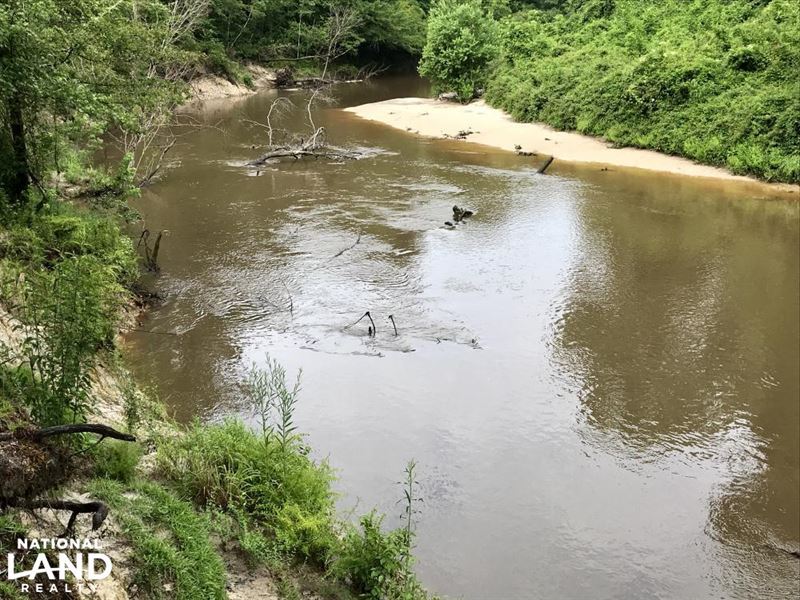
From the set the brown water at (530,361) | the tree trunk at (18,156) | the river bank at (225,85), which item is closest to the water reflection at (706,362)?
the brown water at (530,361)

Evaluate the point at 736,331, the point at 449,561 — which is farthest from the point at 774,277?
the point at 449,561

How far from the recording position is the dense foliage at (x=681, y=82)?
75.4 feet

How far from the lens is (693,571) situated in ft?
22.9

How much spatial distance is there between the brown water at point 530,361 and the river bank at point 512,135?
11.2 ft

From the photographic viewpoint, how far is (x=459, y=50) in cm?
3822

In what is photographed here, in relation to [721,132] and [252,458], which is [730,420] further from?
[721,132]

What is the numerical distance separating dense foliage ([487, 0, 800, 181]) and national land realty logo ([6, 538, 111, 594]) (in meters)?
23.1

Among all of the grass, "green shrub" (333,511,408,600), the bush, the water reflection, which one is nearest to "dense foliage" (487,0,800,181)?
the bush

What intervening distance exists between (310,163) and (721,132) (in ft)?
47.7

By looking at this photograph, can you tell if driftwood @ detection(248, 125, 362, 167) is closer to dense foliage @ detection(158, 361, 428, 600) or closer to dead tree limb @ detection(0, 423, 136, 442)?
dense foliage @ detection(158, 361, 428, 600)

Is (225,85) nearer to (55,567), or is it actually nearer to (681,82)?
(681,82)

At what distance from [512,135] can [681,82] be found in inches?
281

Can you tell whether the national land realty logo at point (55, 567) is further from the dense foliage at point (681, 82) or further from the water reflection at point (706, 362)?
the dense foliage at point (681, 82)

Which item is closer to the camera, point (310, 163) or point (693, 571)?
point (693, 571)
